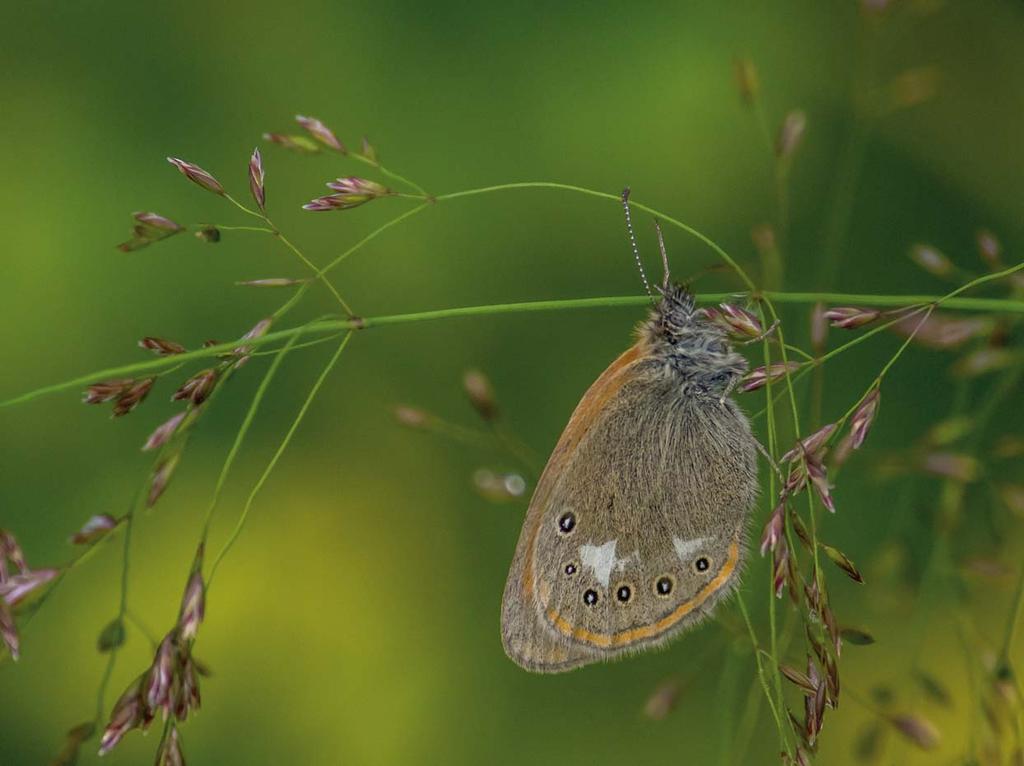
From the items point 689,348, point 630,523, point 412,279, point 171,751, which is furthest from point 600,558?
point 412,279

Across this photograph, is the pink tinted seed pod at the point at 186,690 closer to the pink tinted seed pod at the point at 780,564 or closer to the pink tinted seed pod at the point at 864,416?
the pink tinted seed pod at the point at 780,564

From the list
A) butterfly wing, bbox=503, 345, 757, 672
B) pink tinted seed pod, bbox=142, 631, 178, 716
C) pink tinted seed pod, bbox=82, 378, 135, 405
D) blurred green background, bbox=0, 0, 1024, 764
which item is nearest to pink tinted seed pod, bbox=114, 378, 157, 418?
pink tinted seed pod, bbox=82, 378, 135, 405

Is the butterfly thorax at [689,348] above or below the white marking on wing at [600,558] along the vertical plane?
above

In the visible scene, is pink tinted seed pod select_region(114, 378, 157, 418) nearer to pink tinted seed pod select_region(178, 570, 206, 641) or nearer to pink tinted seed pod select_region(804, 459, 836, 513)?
pink tinted seed pod select_region(178, 570, 206, 641)

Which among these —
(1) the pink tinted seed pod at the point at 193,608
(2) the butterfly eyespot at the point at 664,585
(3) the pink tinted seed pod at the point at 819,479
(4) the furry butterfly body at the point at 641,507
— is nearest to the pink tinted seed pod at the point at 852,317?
(3) the pink tinted seed pod at the point at 819,479

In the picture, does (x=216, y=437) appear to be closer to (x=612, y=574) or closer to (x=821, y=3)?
(x=612, y=574)

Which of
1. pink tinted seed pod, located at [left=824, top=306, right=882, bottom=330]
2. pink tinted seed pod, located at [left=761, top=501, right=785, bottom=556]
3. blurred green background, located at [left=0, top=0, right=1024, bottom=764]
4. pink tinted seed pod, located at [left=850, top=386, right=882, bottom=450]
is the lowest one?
blurred green background, located at [left=0, top=0, right=1024, bottom=764]

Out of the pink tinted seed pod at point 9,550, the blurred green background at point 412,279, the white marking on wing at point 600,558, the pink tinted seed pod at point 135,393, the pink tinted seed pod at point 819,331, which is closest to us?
the pink tinted seed pod at point 135,393
